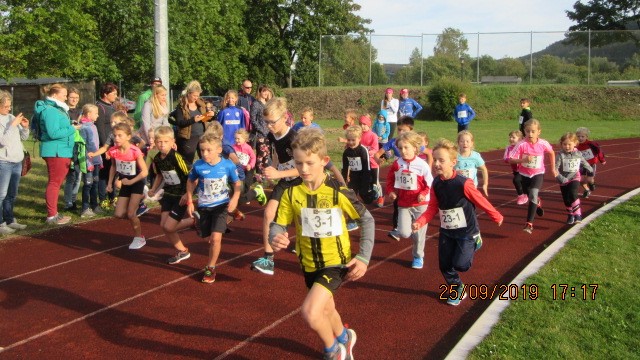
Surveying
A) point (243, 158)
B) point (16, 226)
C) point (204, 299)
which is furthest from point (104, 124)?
point (204, 299)

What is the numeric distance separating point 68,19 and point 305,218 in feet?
94.8

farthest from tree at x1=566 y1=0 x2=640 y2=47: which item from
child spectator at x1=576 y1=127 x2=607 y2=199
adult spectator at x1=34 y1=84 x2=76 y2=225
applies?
adult spectator at x1=34 y1=84 x2=76 y2=225

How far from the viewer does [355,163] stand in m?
8.41

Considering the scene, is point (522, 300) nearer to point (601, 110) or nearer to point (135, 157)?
point (135, 157)

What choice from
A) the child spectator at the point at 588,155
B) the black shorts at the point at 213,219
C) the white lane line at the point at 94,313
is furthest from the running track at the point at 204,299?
the child spectator at the point at 588,155

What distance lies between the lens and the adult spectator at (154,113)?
916 centimetres

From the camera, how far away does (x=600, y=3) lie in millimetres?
55625

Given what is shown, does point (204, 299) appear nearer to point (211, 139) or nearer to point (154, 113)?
point (211, 139)

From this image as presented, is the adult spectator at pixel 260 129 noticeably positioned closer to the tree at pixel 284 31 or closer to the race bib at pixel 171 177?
the race bib at pixel 171 177

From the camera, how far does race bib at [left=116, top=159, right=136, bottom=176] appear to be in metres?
7.79

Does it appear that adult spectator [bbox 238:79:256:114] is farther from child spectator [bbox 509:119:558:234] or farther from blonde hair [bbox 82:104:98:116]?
child spectator [bbox 509:119:558:234]

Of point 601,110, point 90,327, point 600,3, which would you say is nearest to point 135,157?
point 90,327

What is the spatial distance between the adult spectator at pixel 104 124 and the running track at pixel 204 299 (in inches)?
54.7

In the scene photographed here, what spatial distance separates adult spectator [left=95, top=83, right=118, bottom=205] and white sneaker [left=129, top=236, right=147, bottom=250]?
95.0 inches
